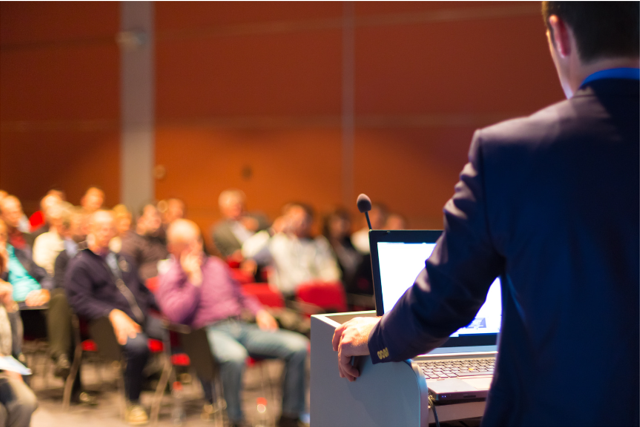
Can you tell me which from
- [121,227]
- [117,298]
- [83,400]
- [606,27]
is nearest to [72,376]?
[83,400]

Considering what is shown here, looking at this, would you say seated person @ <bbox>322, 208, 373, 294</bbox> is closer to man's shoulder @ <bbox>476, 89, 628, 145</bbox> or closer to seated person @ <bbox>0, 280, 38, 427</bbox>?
seated person @ <bbox>0, 280, 38, 427</bbox>

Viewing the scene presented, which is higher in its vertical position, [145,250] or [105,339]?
[145,250]

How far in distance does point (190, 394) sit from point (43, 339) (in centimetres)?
113

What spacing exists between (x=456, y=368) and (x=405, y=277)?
0.92 ft

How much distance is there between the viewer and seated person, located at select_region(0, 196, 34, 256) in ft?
14.6

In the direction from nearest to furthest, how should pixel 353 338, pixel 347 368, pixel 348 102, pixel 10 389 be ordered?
pixel 353 338, pixel 347 368, pixel 10 389, pixel 348 102

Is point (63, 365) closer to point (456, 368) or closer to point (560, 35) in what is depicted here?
point (456, 368)

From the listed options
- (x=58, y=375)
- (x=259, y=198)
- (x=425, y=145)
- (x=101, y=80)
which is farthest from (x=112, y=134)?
(x=58, y=375)

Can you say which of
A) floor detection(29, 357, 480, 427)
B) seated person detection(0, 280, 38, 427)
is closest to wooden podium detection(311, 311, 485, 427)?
seated person detection(0, 280, 38, 427)

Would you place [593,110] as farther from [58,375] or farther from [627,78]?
[58,375]

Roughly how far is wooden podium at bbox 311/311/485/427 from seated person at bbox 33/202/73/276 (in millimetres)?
3568

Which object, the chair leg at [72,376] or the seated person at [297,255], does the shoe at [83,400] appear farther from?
the seated person at [297,255]

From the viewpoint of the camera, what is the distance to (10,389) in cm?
260

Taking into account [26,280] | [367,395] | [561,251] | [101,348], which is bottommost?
[101,348]
